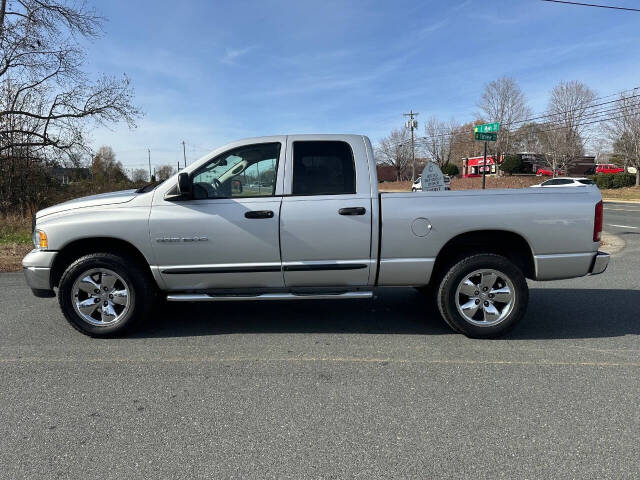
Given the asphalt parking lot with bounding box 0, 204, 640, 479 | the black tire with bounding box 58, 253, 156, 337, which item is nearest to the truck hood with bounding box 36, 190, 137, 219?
the black tire with bounding box 58, 253, 156, 337

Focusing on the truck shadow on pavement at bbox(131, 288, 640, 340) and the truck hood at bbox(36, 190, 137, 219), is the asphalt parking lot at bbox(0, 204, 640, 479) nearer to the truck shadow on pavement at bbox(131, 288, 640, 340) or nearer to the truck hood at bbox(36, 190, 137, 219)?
the truck shadow on pavement at bbox(131, 288, 640, 340)

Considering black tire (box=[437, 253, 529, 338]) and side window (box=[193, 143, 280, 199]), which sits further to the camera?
side window (box=[193, 143, 280, 199])

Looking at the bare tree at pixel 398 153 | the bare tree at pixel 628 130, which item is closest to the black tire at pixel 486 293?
the bare tree at pixel 628 130

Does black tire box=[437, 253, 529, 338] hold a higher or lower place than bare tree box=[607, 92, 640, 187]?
lower

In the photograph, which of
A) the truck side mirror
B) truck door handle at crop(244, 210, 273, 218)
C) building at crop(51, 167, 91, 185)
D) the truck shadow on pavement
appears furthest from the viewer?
building at crop(51, 167, 91, 185)

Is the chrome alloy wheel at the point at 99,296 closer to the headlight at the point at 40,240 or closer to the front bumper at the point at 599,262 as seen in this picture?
the headlight at the point at 40,240

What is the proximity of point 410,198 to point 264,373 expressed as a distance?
2100 mm

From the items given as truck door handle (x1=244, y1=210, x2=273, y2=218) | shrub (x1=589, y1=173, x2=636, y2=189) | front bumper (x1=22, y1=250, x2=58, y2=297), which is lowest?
front bumper (x1=22, y1=250, x2=58, y2=297)

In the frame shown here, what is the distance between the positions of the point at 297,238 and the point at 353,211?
59cm

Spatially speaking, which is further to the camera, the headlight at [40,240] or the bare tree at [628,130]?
the bare tree at [628,130]

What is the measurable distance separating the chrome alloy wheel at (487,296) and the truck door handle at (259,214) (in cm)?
196

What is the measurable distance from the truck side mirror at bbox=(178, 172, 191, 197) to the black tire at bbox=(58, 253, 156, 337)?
3.09ft

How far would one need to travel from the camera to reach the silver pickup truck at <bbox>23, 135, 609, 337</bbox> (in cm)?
404

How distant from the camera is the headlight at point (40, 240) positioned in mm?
4122
